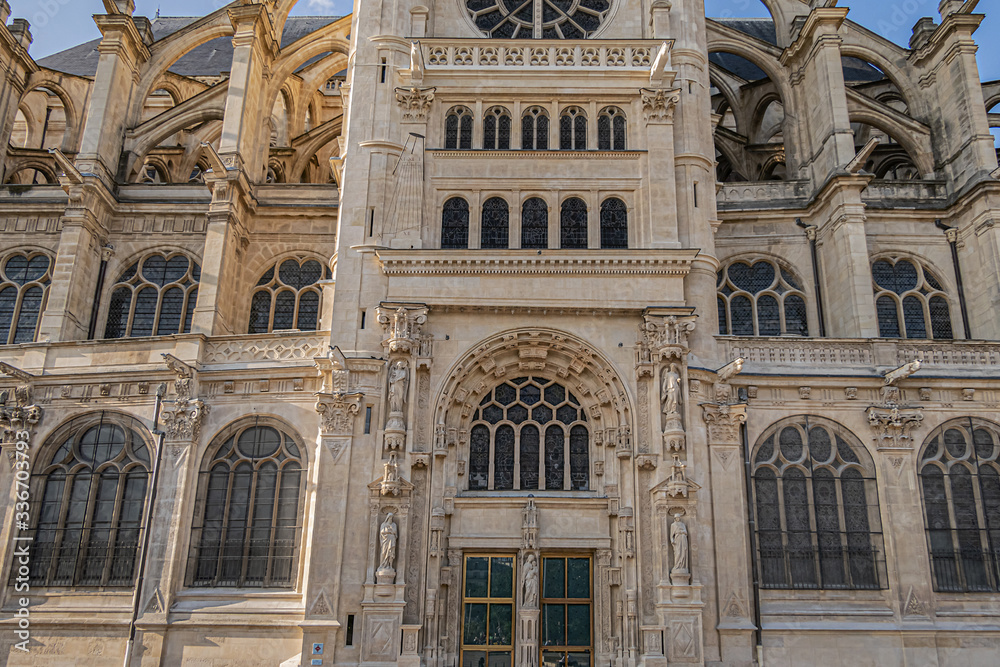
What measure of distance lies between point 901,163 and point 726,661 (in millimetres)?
20266

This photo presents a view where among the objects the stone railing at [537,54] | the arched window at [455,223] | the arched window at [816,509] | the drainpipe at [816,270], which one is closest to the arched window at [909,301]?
the drainpipe at [816,270]

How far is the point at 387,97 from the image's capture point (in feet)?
72.6

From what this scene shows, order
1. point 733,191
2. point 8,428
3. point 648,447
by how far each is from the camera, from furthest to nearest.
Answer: point 733,191
point 8,428
point 648,447

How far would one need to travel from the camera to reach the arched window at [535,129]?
22.2 meters

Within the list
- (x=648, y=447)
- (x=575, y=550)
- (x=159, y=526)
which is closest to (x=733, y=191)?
(x=648, y=447)

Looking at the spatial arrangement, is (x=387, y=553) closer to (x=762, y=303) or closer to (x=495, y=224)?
(x=495, y=224)

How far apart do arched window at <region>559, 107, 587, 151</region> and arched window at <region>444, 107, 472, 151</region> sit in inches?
94.7

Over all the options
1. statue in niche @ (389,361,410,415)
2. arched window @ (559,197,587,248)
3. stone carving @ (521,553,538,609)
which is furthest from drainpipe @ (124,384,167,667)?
arched window @ (559,197,587,248)

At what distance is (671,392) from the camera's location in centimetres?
1889

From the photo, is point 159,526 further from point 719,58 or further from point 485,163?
point 719,58

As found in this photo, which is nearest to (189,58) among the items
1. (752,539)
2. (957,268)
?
(957,268)

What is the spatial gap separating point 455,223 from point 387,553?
325 inches

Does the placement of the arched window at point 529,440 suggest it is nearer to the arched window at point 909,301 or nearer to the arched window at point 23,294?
the arched window at point 909,301
